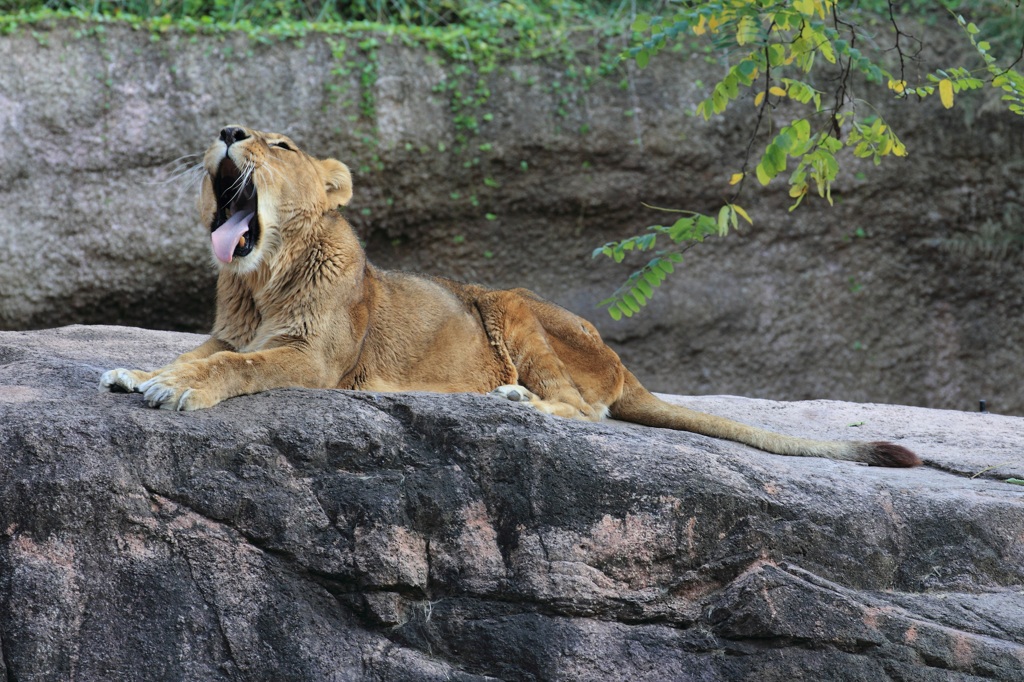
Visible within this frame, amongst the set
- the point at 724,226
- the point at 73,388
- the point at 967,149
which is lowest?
the point at 73,388

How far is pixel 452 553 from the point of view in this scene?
4.03m

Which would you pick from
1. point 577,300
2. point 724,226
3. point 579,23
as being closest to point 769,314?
point 577,300

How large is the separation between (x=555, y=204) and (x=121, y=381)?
19.0 ft

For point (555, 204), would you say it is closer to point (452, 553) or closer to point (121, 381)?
point (121, 381)

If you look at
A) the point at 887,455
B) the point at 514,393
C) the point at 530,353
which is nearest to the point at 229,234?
the point at 514,393

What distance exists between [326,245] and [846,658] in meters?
2.85

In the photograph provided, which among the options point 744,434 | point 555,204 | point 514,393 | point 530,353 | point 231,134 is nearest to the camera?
point 231,134

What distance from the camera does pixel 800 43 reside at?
462 cm

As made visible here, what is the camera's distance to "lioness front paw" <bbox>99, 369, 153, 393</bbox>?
4.35 m

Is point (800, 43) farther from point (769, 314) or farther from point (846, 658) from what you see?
point (769, 314)

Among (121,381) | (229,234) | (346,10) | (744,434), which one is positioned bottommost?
(744,434)

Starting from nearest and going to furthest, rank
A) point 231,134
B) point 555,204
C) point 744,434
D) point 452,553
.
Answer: point 452,553, point 231,134, point 744,434, point 555,204

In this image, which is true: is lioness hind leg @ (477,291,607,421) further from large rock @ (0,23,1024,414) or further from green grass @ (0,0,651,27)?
green grass @ (0,0,651,27)

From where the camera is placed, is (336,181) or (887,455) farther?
(336,181)
